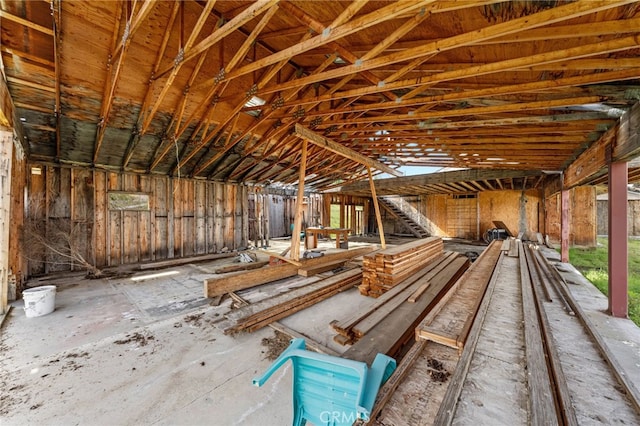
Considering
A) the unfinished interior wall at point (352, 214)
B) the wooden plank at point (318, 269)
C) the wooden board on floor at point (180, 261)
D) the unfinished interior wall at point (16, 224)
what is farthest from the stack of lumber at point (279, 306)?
the unfinished interior wall at point (352, 214)

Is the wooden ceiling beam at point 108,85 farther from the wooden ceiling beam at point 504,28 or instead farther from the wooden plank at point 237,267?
the wooden plank at point 237,267

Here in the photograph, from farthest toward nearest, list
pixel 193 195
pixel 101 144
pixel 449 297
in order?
pixel 193 195 < pixel 101 144 < pixel 449 297

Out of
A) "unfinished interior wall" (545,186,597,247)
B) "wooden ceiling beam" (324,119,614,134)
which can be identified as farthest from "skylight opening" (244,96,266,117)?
"unfinished interior wall" (545,186,597,247)

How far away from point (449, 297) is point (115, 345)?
4.69 m

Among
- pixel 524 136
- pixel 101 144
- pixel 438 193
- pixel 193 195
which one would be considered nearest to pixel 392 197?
pixel 438 193

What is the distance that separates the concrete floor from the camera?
6.70 ft

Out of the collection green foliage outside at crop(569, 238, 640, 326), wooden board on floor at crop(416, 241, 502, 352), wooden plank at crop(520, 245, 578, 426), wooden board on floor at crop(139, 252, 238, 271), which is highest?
wooden board on floor at crop(416, 241, 502, 352)

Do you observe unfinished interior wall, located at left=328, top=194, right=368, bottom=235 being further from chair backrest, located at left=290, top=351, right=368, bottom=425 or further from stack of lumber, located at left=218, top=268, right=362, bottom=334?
chair backrest, located at left=290, top=351, right=368, bottom=425

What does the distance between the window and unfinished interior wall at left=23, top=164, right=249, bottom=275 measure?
0.05 meters

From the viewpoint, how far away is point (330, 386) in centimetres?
139

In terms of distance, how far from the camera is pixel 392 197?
17.0 metres

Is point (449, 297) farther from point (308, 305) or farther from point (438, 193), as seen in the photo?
point (438, 193)

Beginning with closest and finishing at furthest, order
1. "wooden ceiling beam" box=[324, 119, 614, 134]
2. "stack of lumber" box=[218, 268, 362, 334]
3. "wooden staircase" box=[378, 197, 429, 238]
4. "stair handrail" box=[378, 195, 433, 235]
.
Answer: "stack of lumber" box=[218, 268, 362, 334] < "wooden ceiling beam" box=[324, 119, 614, 134] < "wooden staircase" box=[378, 197, 429, 238] < "stair handrail" box=[378, 195, 433, 235]

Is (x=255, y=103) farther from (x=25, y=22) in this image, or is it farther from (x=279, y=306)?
(x=279, y=306)
